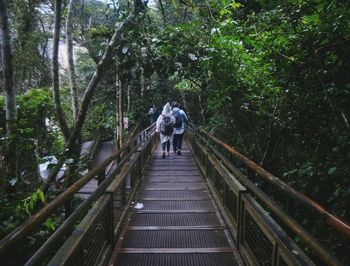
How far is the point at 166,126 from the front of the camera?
32.7ft

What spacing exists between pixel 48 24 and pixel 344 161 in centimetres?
1589

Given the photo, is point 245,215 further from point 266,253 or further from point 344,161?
point 344,161

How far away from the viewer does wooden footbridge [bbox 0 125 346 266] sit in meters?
2.21

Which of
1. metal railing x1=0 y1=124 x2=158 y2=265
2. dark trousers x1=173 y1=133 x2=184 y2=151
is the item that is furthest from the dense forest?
dark trousers x1=173 y1=133 x2=184 y2=151

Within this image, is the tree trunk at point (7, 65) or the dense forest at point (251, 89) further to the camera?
the tree trunk at point (7, 65)

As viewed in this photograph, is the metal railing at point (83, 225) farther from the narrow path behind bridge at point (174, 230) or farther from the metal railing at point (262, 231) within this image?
the metal railing at point (262, 231)

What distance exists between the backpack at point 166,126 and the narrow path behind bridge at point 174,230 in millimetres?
2863

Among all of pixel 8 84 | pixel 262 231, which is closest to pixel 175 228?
pixel 262 231

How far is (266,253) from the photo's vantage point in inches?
114

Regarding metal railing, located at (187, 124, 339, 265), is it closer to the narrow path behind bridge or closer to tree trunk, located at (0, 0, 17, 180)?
the narrow path behind bridge

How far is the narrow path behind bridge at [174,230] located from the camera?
3.49 meters

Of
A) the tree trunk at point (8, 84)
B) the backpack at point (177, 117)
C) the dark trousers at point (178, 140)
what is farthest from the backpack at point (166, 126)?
the tree trunk at point (8, 84)

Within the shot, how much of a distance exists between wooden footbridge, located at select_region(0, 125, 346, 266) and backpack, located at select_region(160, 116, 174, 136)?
3710 millimetres

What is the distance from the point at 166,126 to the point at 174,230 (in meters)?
5.88
